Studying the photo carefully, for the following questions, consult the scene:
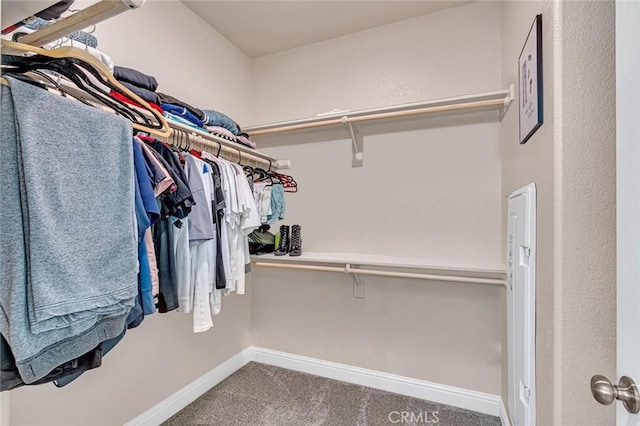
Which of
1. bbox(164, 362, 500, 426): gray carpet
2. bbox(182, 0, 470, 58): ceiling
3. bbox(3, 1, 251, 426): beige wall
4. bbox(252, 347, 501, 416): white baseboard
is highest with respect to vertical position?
bbox(182, 0, 470, 58): ceiling

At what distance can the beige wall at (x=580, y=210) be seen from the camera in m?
0.79

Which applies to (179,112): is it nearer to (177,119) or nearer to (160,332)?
(177,119)

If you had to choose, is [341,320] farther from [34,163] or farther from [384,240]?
[34,163]

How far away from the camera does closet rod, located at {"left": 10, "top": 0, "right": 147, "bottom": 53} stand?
0.67 metres

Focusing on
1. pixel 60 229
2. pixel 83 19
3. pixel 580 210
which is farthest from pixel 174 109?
pixel 580 210

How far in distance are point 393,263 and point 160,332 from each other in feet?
4.94

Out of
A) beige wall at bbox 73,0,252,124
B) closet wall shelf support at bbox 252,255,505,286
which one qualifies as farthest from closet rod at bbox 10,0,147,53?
closet wall shelf support at bbox 252,255,505,286

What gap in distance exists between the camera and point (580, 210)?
0.82 metres

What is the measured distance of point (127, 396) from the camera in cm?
162

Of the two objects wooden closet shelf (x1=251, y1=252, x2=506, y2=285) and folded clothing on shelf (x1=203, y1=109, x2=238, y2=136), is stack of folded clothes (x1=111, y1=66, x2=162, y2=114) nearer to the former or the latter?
folded clothing on shelf (x1=203, y1=109, x2=238, y2=136)

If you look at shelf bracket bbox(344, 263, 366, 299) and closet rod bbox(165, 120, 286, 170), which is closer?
closet rod bbox(165, 120, 286, 170)

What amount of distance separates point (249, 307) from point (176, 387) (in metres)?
0.80
